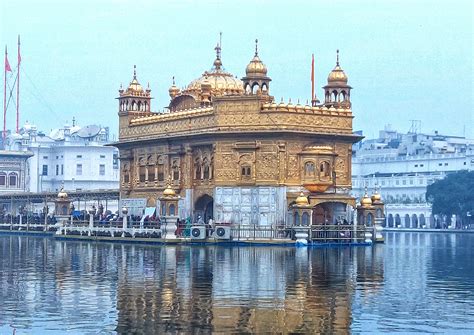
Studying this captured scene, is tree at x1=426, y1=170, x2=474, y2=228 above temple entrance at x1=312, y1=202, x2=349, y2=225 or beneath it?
above

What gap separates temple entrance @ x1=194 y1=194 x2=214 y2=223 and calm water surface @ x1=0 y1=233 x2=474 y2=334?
19.0 meters

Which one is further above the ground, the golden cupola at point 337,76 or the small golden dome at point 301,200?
the golden cupola at point 337,76

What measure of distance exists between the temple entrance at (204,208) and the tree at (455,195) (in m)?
67.6

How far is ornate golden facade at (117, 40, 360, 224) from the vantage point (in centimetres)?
5322

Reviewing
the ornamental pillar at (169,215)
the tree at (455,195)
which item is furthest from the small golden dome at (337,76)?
the tree at (455,195)

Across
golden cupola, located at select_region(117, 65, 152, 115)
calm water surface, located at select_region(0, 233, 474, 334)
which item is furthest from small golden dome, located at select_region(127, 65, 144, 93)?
calm water surface, located at select_region(0, 233, 474, 334)

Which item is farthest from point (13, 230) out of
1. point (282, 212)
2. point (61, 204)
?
point (282, 212)

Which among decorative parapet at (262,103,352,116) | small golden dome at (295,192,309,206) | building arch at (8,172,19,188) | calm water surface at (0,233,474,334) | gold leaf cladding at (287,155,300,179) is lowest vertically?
calm water surface at (0,233,474,334)

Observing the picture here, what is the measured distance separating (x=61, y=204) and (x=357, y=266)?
32.2 meters

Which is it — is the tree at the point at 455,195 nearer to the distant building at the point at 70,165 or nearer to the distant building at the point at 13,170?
the distant building at the point at 70,165

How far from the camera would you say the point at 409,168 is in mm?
148375

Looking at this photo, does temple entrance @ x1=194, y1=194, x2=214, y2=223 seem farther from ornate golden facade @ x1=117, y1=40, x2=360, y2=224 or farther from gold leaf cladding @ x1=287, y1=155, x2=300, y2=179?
gold leaf cladding @ x1=287, y1=155, x2=300, y2=179

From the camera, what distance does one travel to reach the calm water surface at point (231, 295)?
18562 millimetres

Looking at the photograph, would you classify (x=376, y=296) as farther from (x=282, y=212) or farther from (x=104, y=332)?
(x=282, y=212)
